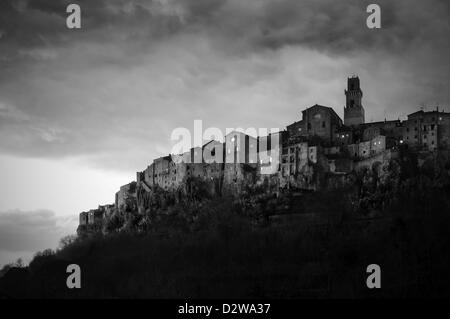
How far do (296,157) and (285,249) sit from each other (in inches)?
764

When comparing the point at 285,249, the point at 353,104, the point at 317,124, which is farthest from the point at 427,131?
the point at 285,249

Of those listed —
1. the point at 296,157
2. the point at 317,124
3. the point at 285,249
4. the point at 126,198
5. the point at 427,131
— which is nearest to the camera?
the point at 285,249

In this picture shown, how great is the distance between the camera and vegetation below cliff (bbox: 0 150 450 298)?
66.2 m

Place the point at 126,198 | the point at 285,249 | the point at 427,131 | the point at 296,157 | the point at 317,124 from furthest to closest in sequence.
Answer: the point at 126,198 → the point at 317,124 → the point at 296,157 → the point at 427,131 → the point at 285,249

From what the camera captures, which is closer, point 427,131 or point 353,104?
point 427,131

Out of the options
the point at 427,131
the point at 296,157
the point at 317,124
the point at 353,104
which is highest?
the point at 353,104

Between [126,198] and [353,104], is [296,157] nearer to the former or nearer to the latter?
[353,104]

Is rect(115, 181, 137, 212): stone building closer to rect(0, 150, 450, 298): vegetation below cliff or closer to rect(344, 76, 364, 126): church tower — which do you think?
rect(0, 150, 450, 298): vegetation below cliff

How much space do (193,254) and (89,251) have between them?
60.4ft

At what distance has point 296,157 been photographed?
91.9m

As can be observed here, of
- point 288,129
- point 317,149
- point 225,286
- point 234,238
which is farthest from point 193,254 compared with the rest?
point 288,129

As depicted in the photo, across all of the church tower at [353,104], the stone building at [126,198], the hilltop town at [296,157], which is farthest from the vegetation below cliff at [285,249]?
the church tower at [353,104]

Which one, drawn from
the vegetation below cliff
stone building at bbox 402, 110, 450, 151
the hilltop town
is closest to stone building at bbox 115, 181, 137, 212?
the hilltop town

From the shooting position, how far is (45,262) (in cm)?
9181
